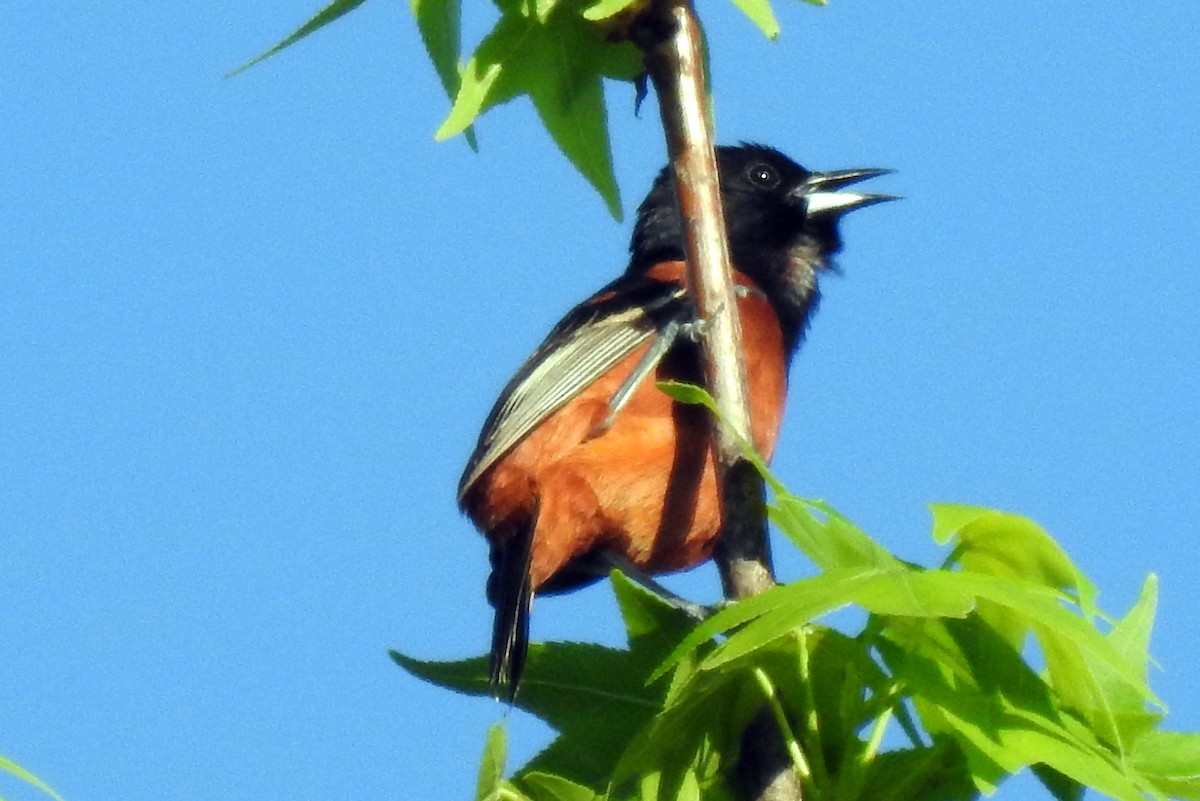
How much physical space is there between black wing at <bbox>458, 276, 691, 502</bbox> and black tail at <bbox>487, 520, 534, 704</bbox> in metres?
0.22

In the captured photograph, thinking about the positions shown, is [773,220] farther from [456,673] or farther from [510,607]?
[456,673]

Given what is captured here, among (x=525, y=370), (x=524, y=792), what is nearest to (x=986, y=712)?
(x=524, y=792)

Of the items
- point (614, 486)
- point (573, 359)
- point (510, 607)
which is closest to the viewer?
point (510, 607)

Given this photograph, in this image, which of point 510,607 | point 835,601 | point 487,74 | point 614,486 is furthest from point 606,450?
point 835,601

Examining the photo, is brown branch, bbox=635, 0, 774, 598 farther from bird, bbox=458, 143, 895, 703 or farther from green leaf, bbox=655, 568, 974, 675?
bird, bbox=458, 143, 895, 703

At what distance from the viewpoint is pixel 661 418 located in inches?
164

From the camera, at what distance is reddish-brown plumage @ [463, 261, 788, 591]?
4102 mm

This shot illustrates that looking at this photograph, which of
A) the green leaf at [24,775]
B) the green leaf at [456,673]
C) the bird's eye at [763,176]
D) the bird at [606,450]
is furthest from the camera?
the bird's eye at [763,176]

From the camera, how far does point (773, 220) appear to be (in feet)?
17.3

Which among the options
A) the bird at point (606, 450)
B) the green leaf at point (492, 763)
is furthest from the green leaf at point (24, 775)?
the bird at point (606, 450)

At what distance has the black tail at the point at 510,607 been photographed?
2.71 meters

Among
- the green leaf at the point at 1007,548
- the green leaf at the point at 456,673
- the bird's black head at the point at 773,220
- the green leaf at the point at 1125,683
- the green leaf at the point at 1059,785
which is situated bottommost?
the green leaf at the point at 1059,785

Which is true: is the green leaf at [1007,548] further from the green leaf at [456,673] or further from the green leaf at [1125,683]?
the green leaf at [456,673]

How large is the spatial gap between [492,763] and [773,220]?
3201 millimetres
